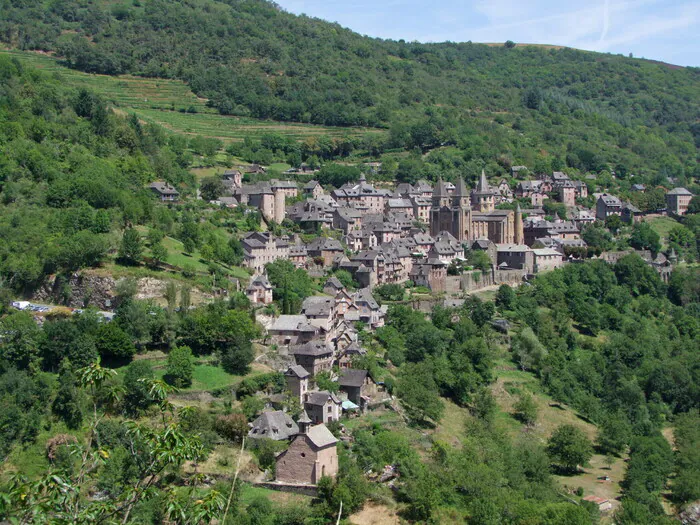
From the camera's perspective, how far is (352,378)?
164 feet

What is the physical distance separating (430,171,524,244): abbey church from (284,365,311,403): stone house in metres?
37.9

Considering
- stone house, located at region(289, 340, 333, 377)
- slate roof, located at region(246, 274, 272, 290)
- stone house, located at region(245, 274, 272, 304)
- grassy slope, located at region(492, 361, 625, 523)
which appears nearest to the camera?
grassy slope, located at region(492, 361, 625, 523)

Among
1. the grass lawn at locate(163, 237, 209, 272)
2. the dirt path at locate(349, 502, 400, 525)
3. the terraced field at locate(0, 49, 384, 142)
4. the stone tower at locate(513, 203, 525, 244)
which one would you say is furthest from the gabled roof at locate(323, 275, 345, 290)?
the terraced field at locate(0, 49, 384, 142)

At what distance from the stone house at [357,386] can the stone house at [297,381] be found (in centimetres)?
262

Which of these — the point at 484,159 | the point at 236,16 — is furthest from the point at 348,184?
the point at 236,16

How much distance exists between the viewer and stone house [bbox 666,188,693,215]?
352 feet

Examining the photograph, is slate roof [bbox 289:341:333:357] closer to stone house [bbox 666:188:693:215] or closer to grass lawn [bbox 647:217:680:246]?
grass lawn [bbox 647:217:680:246]

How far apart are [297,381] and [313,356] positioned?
317 cm

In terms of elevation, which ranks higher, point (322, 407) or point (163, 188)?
point (163, 188)

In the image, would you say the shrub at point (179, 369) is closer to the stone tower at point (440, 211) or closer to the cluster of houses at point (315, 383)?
the cluster of houses at point (315, 383)

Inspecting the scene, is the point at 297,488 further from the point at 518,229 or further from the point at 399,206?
the point at 399,206

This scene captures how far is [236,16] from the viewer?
16012 centimetres

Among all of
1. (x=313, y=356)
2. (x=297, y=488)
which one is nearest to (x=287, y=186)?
(x=313, y=356)

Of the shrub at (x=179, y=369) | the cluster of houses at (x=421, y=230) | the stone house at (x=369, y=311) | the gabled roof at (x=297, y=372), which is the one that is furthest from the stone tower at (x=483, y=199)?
the shrub at (x=179, y=369)
